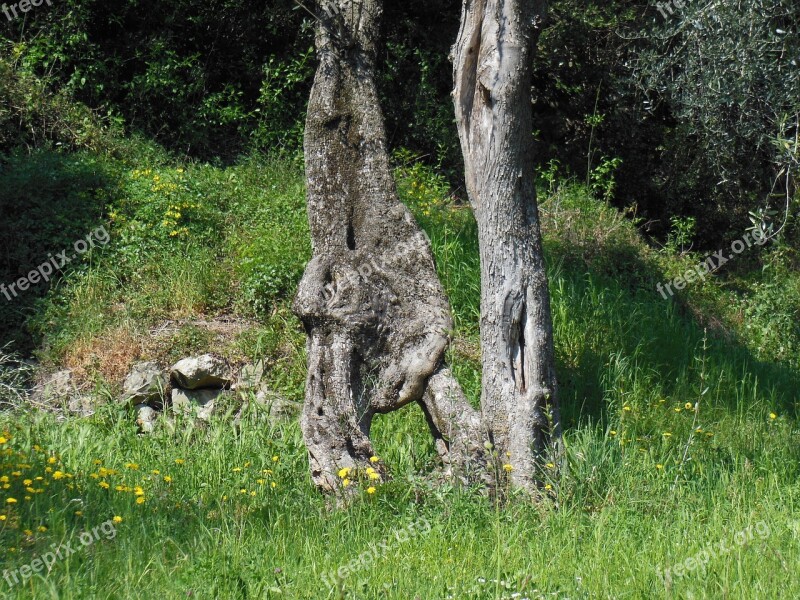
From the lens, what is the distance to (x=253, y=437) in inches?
266

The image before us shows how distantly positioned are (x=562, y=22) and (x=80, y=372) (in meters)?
8.16

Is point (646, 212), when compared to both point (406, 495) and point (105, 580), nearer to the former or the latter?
point (406, 495)

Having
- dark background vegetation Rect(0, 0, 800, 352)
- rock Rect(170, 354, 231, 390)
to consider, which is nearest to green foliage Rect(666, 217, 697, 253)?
dark background vegetation Rect(0, 0, 800, 352)

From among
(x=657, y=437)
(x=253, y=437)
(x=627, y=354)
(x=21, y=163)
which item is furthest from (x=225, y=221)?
(x=657, y=437)

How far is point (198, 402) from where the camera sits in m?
7.95
